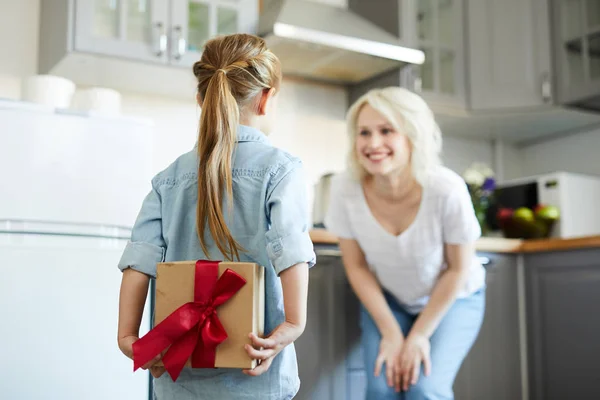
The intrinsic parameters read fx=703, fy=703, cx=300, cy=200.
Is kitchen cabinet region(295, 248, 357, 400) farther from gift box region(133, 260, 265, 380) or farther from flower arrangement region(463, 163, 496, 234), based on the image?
gift box region(133, 260, 265, 380)

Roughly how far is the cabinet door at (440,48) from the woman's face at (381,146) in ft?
2.96

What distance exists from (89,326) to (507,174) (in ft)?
7.37

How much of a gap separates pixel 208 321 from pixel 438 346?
1.07 meters

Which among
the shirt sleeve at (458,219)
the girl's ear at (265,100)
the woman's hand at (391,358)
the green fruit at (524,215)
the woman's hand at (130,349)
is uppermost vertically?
the girl's ear at (265,100)

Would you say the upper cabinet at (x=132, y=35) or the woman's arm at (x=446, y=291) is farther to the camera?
the upper cabinet at (x=132, y=35)

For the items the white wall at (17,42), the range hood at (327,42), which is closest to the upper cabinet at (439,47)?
the range hood at (327,42)

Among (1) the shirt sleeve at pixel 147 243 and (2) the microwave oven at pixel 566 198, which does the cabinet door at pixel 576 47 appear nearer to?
(2) the microwave oven at pixel 566 198

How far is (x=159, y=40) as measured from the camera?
2342 mm

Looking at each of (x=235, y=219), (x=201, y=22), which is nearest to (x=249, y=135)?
(x=235, y=219)

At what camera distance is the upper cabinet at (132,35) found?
225cm

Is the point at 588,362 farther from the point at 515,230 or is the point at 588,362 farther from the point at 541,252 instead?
the point at 515,230

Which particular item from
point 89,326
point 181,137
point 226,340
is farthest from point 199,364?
point 181,137

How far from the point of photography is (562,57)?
9.46ft

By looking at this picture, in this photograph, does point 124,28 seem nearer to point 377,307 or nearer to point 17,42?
point 17,42
